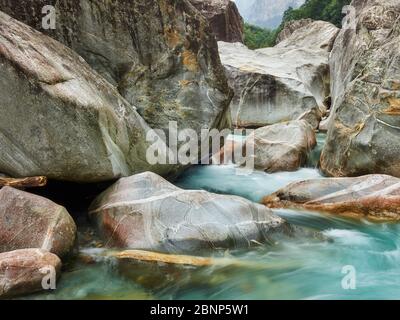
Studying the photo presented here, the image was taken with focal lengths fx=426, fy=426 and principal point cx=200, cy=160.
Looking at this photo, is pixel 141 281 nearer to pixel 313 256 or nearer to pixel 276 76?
pixel 313 256

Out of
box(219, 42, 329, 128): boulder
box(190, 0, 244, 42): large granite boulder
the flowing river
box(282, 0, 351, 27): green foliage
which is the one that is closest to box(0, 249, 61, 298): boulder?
the flowing river

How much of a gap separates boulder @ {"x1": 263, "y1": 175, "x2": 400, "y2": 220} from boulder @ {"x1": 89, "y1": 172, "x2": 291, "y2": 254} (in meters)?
1.53

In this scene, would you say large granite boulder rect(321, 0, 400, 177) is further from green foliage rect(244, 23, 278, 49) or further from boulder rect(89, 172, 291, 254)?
green foliage rect(244, 23, 278, 49)

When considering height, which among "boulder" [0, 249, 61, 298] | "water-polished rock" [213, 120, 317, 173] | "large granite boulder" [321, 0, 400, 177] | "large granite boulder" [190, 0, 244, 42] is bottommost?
"water-polished rock" [213, 120, 317, 173]

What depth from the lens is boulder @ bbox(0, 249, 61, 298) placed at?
13.8 feet

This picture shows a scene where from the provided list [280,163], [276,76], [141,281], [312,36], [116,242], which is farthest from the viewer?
[312,36]

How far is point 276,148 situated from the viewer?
36.7 feet

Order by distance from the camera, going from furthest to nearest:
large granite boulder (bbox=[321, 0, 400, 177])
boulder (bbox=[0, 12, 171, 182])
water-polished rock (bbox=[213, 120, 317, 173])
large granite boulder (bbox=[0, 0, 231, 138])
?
water-polished rock (bbox=[213, 120, 317, 173]), large granite boulder (bbox=[321, 0, 400, 177]), large granite boulder (bbox=[0, 0, 231, 138]), boulder (bbox=[0, 12, 171, 182])

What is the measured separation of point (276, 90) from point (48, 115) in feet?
45.2

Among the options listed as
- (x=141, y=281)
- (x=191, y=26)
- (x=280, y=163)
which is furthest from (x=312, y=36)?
(x=141, y=281)

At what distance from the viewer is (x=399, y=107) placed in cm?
845

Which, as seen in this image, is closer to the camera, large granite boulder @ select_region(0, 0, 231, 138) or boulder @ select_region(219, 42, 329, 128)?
large granite boulder @ select_region(0, 0, 231, 138)

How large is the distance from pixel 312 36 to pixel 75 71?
20741 mm

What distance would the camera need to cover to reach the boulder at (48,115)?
17.9 feet
